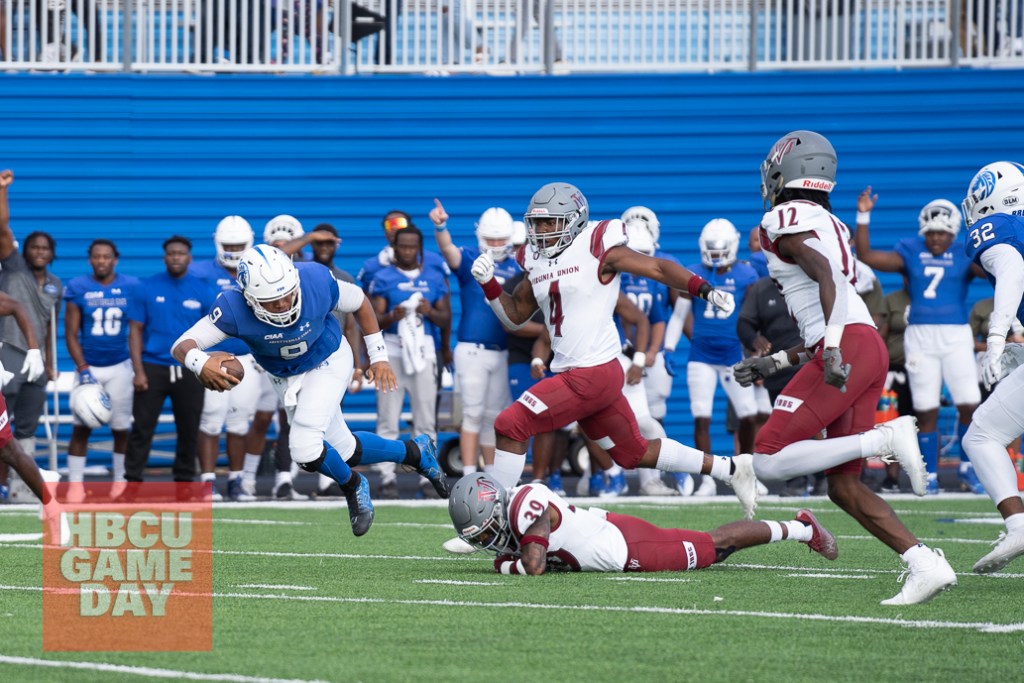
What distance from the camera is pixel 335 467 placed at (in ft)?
26.4

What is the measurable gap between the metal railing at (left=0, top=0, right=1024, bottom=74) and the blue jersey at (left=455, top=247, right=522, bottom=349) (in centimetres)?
437

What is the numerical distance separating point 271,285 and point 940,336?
21.4 feet

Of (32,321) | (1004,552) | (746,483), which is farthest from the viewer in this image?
(32,321)

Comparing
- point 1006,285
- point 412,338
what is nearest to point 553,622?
point 1006,285

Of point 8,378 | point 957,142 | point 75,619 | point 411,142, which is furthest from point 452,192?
point 75,619

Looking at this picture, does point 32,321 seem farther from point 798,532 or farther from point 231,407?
point 798,532

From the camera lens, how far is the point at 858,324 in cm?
650

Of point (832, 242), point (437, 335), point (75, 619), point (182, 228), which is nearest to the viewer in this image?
point (75, 619)

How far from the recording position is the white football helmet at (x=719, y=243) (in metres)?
→ 12.7

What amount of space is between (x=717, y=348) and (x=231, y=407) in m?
3.84

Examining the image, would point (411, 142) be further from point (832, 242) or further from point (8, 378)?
point (832, 242)

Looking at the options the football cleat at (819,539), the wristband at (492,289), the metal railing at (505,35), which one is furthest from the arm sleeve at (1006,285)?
the metal railing at (505,35)

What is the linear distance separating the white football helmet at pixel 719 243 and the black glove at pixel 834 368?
258 inches

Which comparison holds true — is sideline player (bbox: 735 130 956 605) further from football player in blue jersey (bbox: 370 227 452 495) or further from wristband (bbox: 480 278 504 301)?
football player in blue jersey (bbox: 370 227 452 495)
